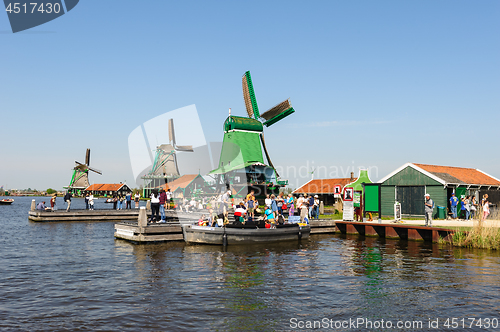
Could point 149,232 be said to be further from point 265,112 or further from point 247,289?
point 265,112

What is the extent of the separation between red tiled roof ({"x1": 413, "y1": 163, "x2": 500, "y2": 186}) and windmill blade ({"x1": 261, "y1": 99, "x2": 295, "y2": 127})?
25.2 m

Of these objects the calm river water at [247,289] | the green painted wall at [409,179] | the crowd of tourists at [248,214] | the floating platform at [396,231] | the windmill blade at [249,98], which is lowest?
the calm river water at [247,289]

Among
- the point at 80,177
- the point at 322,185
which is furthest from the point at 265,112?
the point at 80,177

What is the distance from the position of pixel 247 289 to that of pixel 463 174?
2568 cm

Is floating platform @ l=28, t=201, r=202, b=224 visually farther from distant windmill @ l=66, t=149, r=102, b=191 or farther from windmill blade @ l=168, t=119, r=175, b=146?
distant windmill @ l=66, t=149, r=102, b=191

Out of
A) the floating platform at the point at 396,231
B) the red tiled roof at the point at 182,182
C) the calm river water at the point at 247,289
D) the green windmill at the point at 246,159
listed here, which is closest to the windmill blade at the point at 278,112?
the green windmill at the point at 246,159

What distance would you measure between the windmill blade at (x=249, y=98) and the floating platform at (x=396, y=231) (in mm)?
31398

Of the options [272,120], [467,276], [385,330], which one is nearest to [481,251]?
[467,276]

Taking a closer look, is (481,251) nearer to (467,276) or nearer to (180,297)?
(467,276)

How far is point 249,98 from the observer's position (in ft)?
187

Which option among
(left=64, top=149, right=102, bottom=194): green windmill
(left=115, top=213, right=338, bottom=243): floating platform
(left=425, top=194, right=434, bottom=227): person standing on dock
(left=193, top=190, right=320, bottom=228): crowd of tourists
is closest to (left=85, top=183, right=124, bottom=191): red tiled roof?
(left=64, top=149, right=102, bottom=194): green windmill

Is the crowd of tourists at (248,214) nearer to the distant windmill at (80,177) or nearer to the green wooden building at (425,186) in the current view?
the green wooden building at (425,186)

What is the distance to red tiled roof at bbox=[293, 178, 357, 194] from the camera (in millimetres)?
58475

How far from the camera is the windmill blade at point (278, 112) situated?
53250 mm
